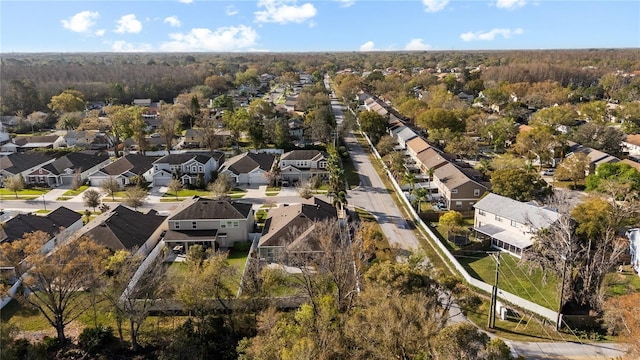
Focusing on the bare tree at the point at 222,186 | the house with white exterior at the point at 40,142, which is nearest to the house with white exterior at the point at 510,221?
the bare tree at the point at 222,186

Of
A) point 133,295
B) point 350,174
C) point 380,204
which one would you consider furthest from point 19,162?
point 380,204

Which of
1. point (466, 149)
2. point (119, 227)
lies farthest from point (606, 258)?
point (119, 227)

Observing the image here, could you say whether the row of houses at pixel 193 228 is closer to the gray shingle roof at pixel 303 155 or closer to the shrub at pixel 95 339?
the shrub at pixel 95 339

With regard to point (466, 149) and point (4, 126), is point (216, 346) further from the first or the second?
point (4, 126)

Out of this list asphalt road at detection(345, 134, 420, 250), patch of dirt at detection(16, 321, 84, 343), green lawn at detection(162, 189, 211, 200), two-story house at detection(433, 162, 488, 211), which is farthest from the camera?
green lawn at detection(162, 189, 211, 200)

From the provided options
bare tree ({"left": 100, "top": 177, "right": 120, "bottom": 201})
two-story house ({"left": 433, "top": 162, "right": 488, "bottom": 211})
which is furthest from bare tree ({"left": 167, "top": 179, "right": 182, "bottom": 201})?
two-story house ({"left": 433, "top": 162, "right": 488, "bottom": 211})

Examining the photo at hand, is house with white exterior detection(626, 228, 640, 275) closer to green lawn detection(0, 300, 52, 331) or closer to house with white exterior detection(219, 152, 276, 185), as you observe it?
house with white exterior detection(219, 152, 276, 185)
